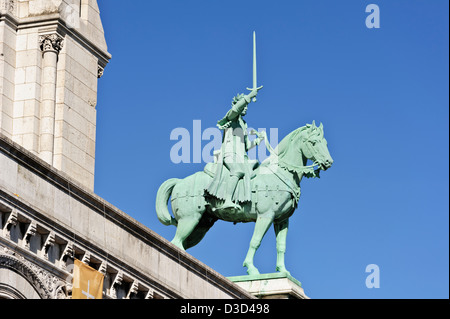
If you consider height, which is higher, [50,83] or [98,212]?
[50,83]

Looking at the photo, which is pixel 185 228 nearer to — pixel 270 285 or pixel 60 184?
pixel 270 285

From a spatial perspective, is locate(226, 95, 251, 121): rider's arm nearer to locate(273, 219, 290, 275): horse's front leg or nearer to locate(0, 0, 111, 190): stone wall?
locate(273, 219, 290, 275): horse's front leg

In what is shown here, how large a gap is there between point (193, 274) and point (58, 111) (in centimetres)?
624

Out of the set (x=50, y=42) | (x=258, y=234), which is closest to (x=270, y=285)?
Result: (x=258, y=234)

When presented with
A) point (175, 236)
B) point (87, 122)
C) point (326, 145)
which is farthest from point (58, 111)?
point (326, 145)

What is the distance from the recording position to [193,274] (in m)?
36.4

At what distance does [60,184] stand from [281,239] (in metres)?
12.2

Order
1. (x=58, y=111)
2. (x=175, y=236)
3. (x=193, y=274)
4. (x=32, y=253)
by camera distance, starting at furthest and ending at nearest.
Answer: (x=175, y=236) < (x=58, y=111) < (x=193, y=274) < (x=32, y=253)

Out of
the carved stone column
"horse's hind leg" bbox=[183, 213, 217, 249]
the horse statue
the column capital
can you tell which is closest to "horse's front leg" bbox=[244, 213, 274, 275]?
the horse statue

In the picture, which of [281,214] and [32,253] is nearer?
[32,253]

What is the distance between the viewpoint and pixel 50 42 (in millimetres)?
40656

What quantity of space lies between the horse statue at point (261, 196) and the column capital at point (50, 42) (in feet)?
17.4

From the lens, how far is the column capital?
4062 cm
